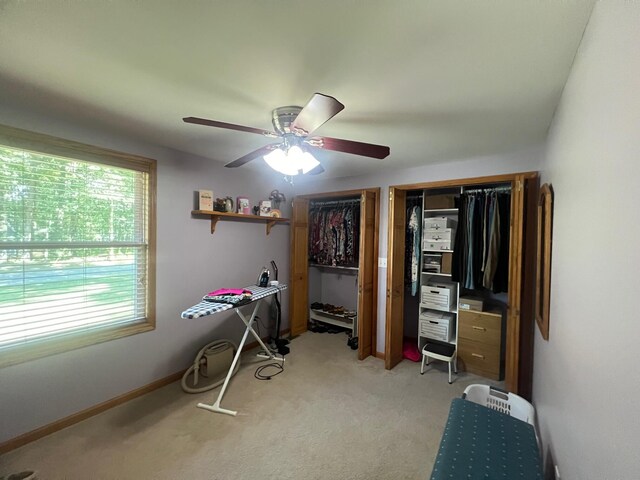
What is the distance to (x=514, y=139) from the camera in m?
2.12

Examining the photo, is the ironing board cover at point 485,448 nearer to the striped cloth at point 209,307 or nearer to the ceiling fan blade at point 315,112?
the ceiling fan blade at point 315,112

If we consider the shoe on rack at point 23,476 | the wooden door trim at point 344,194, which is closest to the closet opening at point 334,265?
the wooden door trim at point 344,194

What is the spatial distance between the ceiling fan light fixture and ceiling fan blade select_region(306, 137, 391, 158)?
94 millimetres

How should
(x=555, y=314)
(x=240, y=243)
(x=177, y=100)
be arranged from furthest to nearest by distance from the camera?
(x=240, y=243), (x=177, y=100), (x=555, y=314)

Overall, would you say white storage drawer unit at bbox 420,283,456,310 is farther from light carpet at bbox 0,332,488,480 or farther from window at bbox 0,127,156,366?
window at bbox 0,127,156,366

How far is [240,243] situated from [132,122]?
165 cm

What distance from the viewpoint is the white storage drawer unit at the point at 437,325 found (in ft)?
9.80

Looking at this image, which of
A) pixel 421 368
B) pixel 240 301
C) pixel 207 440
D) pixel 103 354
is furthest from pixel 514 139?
pixel 103 354

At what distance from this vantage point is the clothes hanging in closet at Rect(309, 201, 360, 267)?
369cm

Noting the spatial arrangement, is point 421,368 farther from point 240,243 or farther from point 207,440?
point 240,243

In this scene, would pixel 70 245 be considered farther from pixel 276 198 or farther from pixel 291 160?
pixel 276 198

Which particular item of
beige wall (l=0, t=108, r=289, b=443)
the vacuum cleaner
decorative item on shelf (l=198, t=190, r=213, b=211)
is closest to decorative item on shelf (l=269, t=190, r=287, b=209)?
beige wall (l=0, t=108, r=289, b=443)

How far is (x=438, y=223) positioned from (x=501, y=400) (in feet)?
5.67

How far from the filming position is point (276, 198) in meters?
3.58
